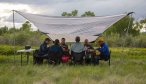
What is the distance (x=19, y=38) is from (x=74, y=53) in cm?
2797

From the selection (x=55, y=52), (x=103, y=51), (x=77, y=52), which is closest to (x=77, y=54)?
(x=77, y=52)

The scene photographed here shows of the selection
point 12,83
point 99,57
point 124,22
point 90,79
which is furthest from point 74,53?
point 124,22

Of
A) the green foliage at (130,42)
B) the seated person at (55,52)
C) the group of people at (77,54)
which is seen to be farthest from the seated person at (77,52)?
the green foliage at (130,42)

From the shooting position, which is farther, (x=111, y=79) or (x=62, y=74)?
(x=62, y=74)

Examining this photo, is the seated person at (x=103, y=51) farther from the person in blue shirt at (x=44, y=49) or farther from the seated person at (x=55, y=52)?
the person in blue shirt at (x=44, y=49)

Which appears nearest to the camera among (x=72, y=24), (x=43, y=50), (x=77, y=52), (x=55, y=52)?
(x=55, y=52)

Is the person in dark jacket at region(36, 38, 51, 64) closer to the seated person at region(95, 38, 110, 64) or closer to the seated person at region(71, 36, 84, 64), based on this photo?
the seated person at region(71, 36, 84, 64)

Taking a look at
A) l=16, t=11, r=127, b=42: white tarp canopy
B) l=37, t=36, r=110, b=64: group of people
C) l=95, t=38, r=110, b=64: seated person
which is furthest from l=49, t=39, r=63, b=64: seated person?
l=95, t=38, r=110, b=64: seated person

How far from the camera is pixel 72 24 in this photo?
15.5m

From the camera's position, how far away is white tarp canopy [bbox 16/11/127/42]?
585 inches

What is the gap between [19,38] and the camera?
42000 mm

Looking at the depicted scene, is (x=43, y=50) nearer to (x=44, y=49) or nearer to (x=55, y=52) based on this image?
(x=44, y=49)

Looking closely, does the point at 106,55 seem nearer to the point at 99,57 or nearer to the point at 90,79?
the point at 99,57

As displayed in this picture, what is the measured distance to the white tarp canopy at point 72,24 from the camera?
14.9 m
